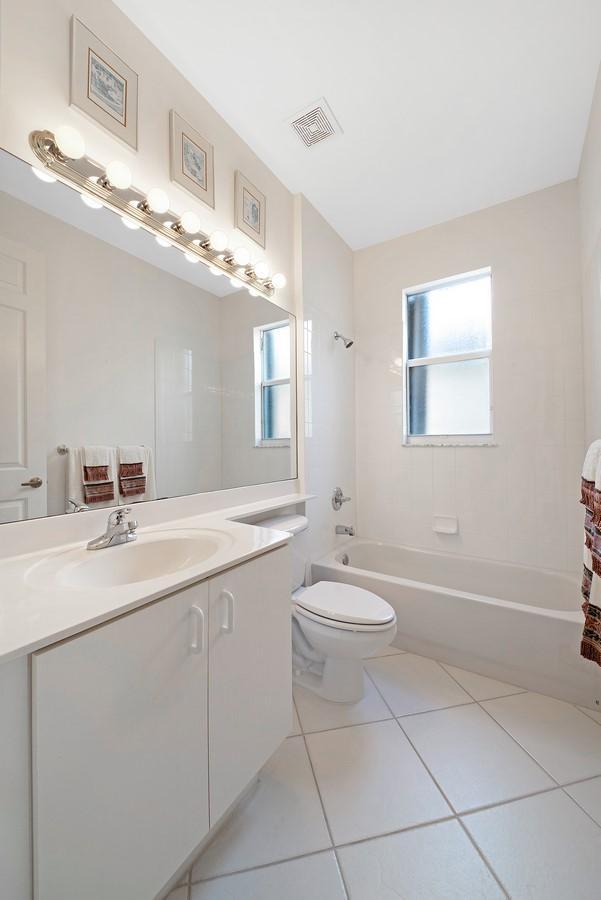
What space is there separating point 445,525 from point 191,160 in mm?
2335

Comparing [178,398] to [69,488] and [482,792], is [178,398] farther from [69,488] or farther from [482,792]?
[482,792]

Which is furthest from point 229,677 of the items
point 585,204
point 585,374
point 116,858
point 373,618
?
point 585,204

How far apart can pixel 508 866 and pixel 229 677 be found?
35.4 inches

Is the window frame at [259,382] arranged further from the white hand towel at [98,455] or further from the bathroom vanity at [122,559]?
the white hand towel at [98,455]

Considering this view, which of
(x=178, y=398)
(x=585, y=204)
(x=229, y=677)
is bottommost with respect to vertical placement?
(x=229, y=677)

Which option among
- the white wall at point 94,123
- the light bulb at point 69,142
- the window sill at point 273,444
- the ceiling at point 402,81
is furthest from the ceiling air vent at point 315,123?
the window sill at point 273,444

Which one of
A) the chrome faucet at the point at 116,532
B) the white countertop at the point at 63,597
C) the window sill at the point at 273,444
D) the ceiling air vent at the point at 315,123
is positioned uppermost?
the ceiling air vent at the point at 315,123

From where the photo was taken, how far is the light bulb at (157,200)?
1208mm

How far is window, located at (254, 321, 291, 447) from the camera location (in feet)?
5.96

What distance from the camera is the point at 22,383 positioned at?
3.09ft

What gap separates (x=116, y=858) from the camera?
2.11 ft

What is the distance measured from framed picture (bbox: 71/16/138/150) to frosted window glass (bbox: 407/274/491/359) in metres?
1.91

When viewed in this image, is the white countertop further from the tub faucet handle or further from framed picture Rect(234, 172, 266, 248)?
framed picture Rect(234, 172, 266, 248)

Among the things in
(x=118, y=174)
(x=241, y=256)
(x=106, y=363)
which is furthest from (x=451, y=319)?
(x=106, y=363)
